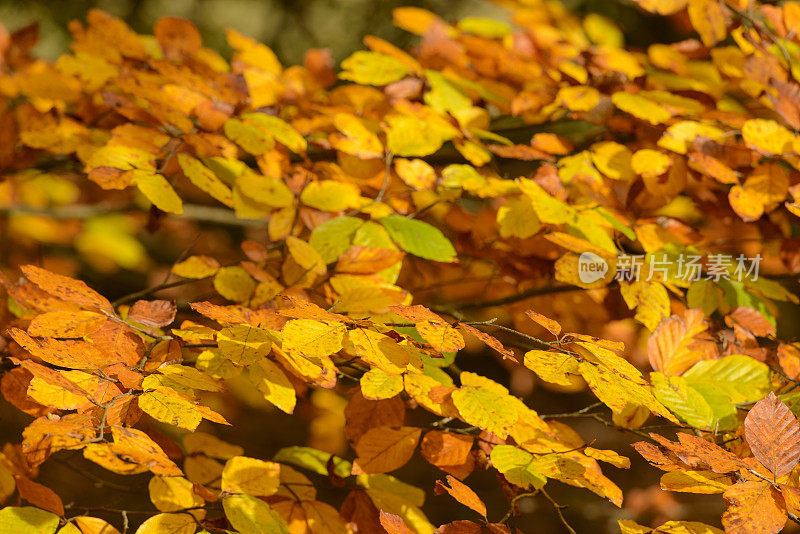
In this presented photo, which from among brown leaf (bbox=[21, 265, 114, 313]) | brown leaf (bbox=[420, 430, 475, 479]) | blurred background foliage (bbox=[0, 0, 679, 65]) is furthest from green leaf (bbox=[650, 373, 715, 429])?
blurred background foliage (bbox=[0, 0, 679, 65])

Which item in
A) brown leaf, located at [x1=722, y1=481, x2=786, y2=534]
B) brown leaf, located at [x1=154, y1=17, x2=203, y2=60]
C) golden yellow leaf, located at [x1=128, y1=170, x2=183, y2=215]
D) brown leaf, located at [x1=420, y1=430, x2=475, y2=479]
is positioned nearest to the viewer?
brown leaf, located at [x1=722, y1=481, x2=786, y2=534]

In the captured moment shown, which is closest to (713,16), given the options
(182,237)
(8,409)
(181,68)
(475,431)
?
(475,431)

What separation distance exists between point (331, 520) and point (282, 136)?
27.4 inches

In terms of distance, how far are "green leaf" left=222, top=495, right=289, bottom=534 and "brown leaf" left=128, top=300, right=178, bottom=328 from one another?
0.27 meters

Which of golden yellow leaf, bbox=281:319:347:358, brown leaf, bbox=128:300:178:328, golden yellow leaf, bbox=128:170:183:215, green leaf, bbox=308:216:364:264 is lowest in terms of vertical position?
brown leaf, bbox=128:300:178:328

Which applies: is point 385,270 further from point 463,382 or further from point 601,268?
point 601,268

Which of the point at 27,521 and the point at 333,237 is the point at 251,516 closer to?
the point at 27,521

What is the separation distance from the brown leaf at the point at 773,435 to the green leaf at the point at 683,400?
117 mm

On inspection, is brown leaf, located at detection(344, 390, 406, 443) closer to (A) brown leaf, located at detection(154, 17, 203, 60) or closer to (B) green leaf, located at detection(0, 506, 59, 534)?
(B) green leaf, located at detection(0, 506, 59, 534)

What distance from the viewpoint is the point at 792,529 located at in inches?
99.4

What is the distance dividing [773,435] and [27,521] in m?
0.90

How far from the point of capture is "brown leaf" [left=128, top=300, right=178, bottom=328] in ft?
3.07

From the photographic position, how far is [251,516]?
825 mm

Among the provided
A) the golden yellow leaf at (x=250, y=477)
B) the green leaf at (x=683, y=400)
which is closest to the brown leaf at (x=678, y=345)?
the green leaf at (x=683, y=400)
